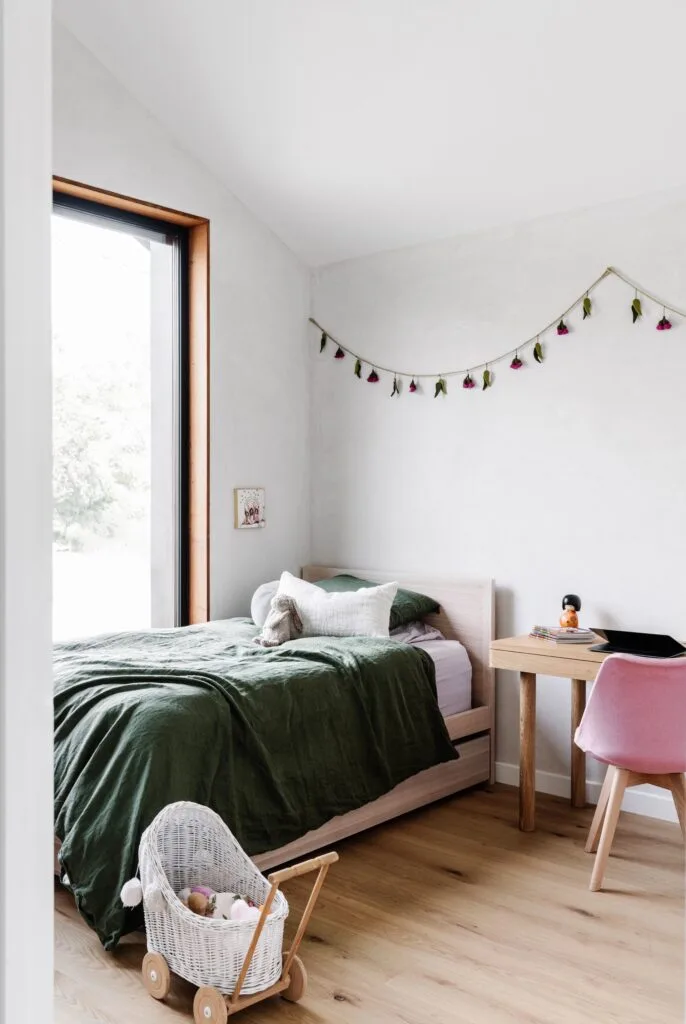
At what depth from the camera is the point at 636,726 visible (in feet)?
8.49

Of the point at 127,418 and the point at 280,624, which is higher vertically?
the point at 127,418

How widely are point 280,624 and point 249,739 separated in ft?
2.80

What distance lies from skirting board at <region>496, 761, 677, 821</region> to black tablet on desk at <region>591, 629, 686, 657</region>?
58 centimetres

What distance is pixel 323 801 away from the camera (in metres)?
2.75

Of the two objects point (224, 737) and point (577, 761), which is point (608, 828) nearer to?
point (577, 761)

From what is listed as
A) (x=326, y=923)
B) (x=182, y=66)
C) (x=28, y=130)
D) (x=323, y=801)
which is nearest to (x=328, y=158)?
(x=182, y=66)

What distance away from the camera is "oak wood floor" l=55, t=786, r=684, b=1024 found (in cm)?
202

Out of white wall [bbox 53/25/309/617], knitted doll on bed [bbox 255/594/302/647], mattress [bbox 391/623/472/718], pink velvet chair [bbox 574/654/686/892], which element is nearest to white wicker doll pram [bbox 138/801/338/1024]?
pink velvet chair [bbox 574/654/686/892]

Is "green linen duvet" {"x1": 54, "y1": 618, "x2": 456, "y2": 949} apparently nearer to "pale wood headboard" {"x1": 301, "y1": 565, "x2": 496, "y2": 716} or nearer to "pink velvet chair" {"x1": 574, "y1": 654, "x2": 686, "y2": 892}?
"pale wood headboard" {"x1": 301, "y1": 565, "x2": 496, "y2": 716}

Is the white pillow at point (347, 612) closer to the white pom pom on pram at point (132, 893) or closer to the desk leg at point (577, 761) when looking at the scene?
the desk leg at point (577, 761)

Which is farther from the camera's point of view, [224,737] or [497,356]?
[497,356]

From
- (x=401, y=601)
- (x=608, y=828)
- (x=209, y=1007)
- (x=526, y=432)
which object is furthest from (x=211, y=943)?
(x=526, y=432)

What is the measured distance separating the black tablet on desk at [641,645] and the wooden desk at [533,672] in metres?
0.07

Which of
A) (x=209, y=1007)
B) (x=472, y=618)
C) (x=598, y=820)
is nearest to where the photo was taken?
(x=209, y=1007)
